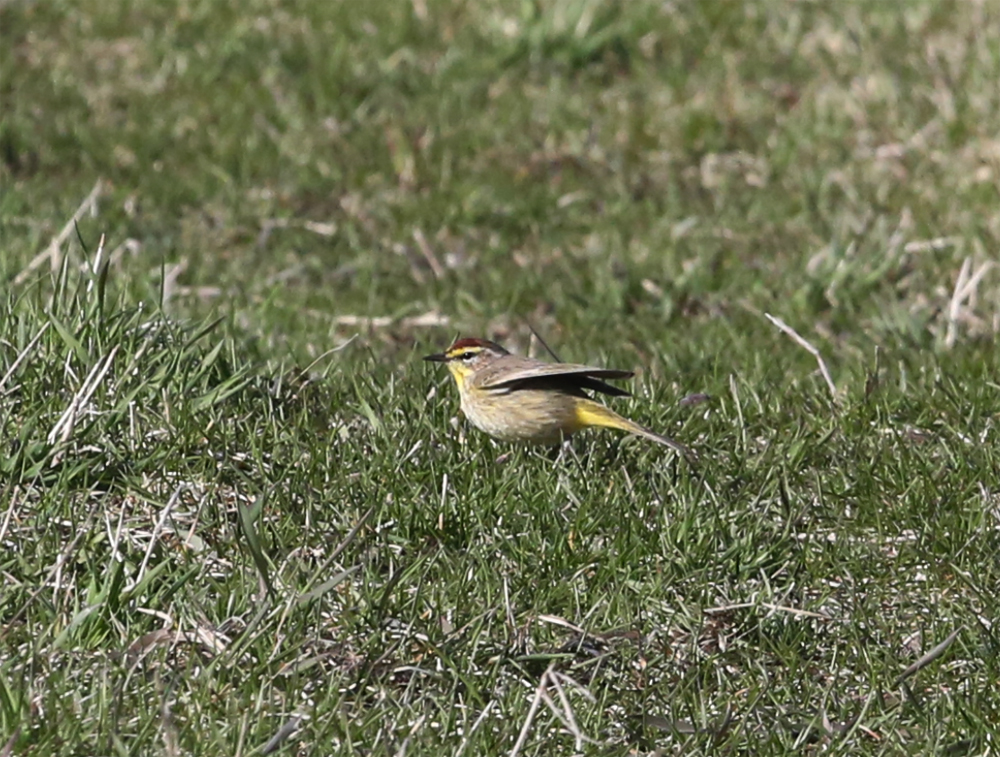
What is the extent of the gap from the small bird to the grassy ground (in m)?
0.11

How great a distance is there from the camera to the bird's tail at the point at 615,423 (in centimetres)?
530

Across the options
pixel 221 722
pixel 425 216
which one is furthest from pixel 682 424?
pixel 425 216

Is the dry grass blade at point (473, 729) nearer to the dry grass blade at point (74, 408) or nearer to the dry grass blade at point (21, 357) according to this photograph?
the dry grass blade at point (74, 408)

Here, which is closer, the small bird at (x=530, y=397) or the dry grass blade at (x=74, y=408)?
the dry grass blade at (x=74, y=408)

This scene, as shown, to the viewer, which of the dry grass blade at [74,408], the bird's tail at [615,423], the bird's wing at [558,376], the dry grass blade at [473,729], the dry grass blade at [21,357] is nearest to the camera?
the dry grass blade at [473,729]

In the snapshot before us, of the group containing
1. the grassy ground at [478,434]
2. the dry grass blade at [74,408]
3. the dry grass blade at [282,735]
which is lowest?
the grassy ground at [478,434]

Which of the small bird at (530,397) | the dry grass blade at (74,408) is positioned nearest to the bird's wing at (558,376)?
the small bird at (530,397)

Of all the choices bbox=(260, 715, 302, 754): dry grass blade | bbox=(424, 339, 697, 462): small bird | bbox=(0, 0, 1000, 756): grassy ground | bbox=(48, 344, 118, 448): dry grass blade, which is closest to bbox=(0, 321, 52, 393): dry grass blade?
bbox=(0, 0, 1000, 756): grassy ground

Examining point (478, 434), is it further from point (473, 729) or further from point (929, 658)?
point (929, 658)

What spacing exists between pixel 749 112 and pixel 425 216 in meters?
2.30

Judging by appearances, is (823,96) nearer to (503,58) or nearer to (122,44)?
(503,58)

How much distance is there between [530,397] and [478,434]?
0.22m

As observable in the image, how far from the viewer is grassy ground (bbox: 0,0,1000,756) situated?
4.20 metres

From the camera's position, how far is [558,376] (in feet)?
18.9
